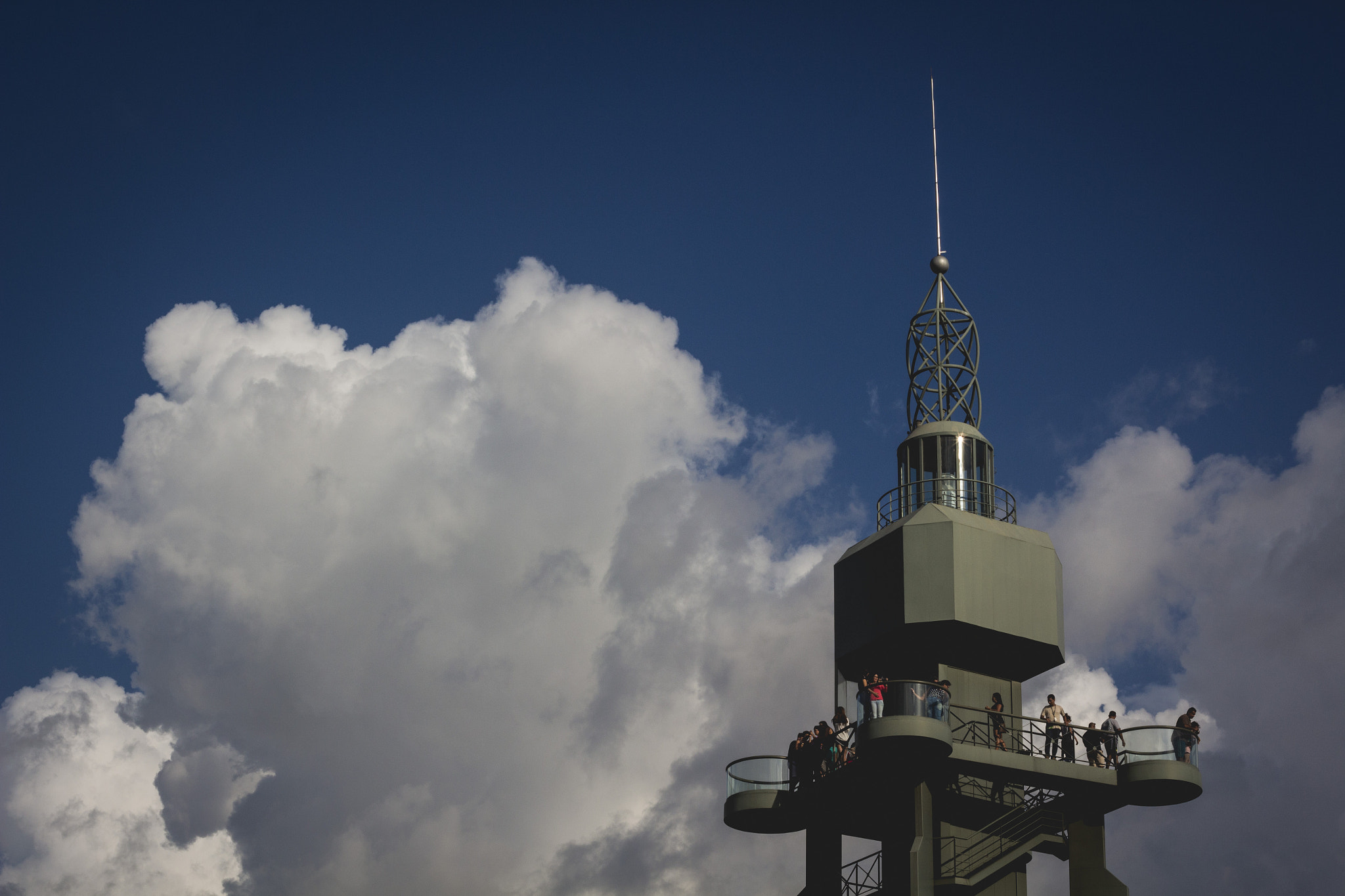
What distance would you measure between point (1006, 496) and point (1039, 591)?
341 centimetres

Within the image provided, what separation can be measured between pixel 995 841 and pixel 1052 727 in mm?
3806

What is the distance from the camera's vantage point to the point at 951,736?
43.4 m

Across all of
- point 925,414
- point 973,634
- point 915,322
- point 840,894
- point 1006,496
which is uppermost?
point 915,322

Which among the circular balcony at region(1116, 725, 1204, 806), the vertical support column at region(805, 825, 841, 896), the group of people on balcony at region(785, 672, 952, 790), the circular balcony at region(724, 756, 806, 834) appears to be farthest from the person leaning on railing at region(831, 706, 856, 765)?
the circular balcony at region(1116, 725, 1204, 806)

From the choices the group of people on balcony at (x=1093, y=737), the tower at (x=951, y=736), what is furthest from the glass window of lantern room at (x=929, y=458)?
the group of people on balcony at (x=1093, y=737)

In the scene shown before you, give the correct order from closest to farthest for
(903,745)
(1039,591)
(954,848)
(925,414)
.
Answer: (903,745) → (954,848) → (1039,591) → (925,414)

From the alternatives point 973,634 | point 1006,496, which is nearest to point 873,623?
point 973,634

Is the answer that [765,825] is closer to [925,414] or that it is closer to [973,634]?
[973,634]

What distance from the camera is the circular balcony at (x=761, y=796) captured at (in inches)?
1861

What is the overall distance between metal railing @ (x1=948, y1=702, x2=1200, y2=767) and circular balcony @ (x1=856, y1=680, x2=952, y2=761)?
1.96 meters

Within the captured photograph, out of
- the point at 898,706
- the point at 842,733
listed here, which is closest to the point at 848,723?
the point at 842,733

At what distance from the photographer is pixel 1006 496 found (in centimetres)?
5078

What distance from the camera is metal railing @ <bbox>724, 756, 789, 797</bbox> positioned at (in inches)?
1864

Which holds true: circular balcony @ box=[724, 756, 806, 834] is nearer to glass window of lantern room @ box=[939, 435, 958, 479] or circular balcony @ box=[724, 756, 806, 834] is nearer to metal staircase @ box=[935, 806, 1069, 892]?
metal staircase @ box=[935, 806, 1069, 892]
